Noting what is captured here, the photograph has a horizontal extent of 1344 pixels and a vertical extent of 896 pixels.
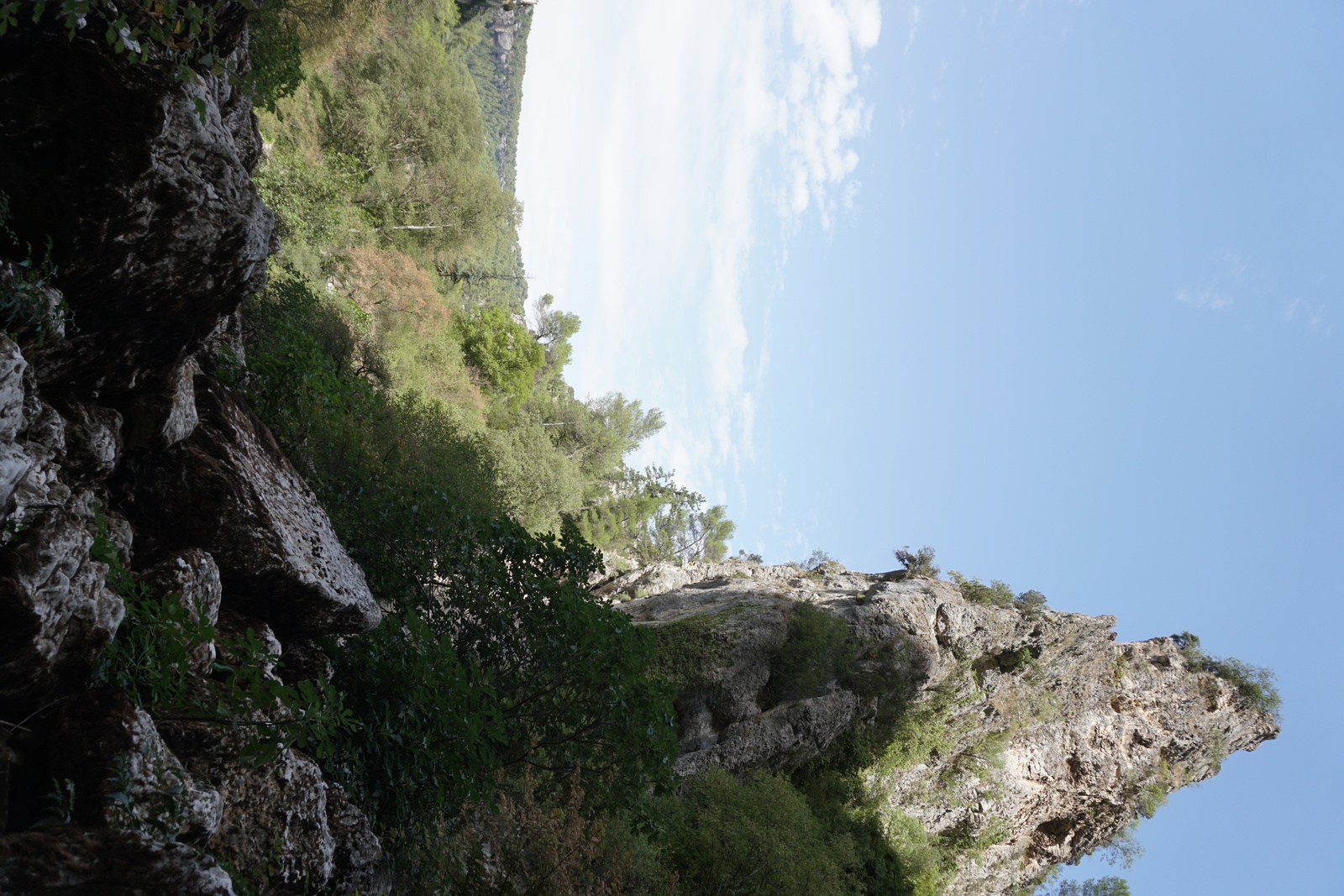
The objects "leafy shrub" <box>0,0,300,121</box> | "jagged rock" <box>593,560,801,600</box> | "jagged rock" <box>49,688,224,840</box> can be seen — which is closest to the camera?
A: "leafy shrub" <box>0,0,300,121</box>

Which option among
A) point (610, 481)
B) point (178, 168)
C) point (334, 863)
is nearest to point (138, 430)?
point (178, 168)

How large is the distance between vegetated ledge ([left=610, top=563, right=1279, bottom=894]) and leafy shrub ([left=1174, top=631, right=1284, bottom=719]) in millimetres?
403

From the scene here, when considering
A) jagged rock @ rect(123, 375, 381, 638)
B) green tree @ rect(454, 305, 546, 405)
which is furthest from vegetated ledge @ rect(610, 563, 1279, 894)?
green tree @ rect(454, 305, 546, 405)

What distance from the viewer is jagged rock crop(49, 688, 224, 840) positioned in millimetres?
4227

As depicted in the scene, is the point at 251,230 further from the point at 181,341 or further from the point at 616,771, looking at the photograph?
the point at 616,771

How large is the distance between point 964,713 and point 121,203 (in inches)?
1280

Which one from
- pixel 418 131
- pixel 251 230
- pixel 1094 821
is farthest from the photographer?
pixel 418 131

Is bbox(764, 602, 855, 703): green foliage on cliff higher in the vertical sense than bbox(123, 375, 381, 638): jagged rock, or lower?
higher

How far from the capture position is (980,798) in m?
29.1

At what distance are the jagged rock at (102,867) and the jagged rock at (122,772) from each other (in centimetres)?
20

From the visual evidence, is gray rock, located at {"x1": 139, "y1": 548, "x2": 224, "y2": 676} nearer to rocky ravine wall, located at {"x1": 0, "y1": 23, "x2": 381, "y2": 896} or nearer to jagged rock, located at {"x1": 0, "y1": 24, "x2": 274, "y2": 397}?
rocky ravine wall, located at {"x1": 0, "y1": 23, "x2": 381, "y2": 896}

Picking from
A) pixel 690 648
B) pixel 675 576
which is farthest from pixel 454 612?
pixel 675 576

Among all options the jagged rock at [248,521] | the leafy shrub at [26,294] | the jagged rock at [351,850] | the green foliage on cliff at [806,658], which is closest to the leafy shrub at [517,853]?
the jagged rock at [351,850]

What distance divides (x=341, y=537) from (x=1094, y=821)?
121ft
